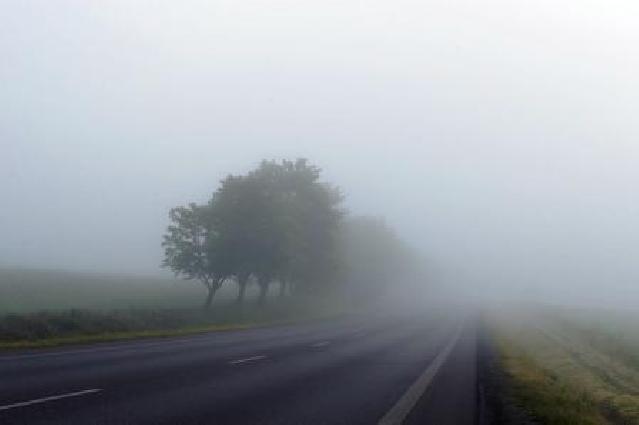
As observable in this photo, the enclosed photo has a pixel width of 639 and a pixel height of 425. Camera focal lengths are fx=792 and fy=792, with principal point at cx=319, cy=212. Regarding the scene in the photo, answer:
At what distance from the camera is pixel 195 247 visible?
53281 millimetres

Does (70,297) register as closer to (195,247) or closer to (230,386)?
(195,247)

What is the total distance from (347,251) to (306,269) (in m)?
25.6

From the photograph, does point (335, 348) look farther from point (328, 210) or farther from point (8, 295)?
point (328, 210)

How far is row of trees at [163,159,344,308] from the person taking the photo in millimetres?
53406

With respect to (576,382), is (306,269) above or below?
above

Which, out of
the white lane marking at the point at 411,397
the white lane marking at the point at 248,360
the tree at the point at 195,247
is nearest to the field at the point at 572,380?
the white lane marking at the point at 411,397

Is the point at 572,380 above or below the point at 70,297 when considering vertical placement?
below

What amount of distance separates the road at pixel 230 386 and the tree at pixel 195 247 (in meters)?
24.4

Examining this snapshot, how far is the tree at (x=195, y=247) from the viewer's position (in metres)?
52.5

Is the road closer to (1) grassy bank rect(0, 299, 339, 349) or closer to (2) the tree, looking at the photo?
(1) grassy bank rect(0, 299, 339, 349)

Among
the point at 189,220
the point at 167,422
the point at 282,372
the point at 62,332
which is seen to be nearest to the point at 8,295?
the point at 189,220

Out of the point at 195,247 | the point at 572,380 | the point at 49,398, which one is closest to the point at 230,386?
the point at 49,398

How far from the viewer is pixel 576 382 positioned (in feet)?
74.8

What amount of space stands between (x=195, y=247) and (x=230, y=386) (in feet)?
125
